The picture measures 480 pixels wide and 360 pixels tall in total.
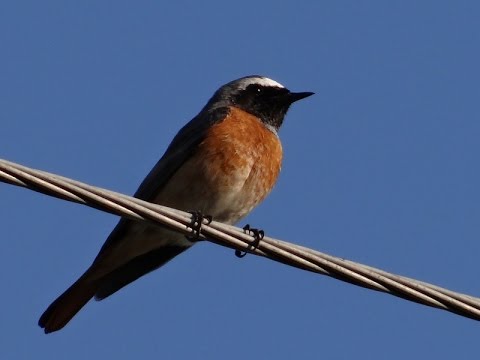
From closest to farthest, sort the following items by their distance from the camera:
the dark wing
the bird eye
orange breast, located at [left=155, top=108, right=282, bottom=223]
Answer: orange breast, located at [left=155, top=108, right=282, bottom=223], the dark wing, the bird eye

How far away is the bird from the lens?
8.71 metres

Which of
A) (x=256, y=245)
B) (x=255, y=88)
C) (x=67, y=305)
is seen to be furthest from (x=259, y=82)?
(x=256, y=245)

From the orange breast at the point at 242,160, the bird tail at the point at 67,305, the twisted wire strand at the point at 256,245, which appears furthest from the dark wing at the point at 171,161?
the twisted wire strand at the point at 256,245

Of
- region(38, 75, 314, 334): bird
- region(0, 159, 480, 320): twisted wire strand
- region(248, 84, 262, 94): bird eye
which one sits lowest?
region(0, 159, 480, 320): twisted wire strand

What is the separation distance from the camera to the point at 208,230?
5.70 meters

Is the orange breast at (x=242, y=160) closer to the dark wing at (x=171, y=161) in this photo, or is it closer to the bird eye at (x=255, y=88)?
the dark wing at (x=171, y=161)

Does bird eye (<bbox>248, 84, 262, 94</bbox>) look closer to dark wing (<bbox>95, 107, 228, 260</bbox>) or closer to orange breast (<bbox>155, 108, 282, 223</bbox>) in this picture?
dark wing (<bbox>95, 107, 228, 260</bbox>)

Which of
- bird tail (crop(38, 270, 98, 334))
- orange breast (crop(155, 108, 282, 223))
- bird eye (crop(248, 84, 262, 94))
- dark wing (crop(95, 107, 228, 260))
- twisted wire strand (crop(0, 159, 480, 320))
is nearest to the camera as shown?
twisted wire strand (crop(0, 159, 480, 320))

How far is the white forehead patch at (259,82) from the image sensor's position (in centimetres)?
1017

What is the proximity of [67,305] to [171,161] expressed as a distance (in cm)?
142

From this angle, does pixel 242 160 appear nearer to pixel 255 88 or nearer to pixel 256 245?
pixel 255 88

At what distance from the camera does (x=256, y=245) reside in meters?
5.65

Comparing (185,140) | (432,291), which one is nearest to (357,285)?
(432,291)

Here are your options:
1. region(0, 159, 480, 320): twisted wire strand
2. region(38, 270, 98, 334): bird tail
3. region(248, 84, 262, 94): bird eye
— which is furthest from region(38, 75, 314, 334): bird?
region(0, 159, 480, 320): twisted wire strand
